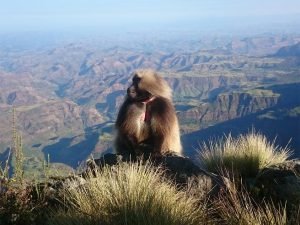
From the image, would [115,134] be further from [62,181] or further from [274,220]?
[274,220]

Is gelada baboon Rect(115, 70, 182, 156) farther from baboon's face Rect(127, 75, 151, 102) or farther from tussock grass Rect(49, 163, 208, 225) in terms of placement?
Answer: tussock grass Rect(49, 163, 208, 225)

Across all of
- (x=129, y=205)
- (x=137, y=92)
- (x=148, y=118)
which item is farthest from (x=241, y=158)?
(x=129, y=205)

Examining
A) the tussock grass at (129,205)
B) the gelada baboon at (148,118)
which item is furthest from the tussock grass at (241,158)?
the tussock grass at (129,205)

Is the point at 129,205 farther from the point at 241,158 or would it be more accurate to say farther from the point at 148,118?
the point at 241,158

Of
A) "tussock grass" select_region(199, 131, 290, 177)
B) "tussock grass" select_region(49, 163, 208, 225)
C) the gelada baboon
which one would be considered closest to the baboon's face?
the gelada baboon

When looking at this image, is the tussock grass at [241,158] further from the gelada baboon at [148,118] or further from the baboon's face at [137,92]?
the baboon's face at [137,92]
